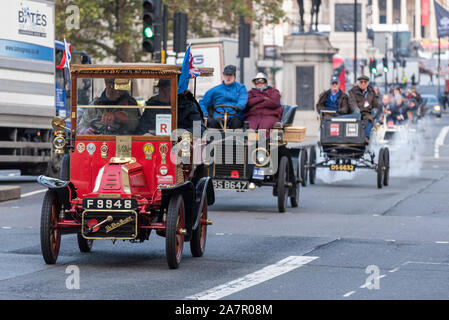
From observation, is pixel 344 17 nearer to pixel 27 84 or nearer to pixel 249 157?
pixel 27 84

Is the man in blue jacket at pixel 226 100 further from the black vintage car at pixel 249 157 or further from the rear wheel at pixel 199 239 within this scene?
the rear wheel at pixel 199 239

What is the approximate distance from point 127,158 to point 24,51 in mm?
12658

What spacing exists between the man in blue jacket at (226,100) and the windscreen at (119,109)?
19.8 ft

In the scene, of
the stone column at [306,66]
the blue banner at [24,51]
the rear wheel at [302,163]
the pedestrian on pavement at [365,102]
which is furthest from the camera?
the stone column at [306,66]

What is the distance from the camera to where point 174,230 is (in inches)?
425

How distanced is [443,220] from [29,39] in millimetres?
10552

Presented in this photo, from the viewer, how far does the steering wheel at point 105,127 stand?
11719 millimetres

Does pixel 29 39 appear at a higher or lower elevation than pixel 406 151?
higher

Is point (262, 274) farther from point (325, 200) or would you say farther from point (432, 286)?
point (325, 200)

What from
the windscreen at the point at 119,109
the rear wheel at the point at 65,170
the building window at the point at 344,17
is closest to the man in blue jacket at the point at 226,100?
the rear wheel at the point at 65,170

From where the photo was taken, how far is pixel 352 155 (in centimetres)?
2344
